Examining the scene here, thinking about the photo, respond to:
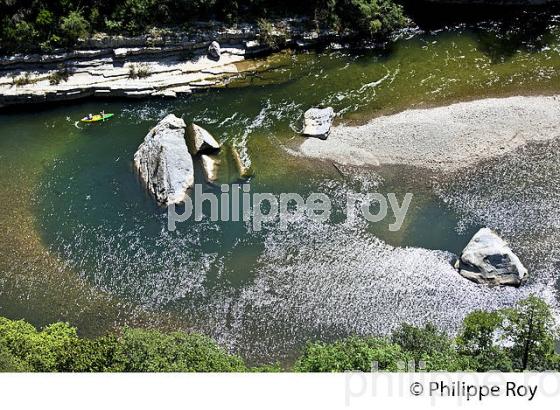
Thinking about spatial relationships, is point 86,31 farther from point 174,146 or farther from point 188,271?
point 188,271

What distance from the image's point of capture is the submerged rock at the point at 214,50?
57250 millimetres

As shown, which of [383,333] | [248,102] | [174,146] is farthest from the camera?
[248,102]

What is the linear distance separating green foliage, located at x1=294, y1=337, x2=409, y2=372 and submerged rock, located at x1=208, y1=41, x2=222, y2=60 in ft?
93.0

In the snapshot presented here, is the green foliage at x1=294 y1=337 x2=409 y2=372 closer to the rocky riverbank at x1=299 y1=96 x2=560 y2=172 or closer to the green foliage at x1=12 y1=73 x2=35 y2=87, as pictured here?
the rocky riverbank at x1=299 y1=96 x2=560 y2=172

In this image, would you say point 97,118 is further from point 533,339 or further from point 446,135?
point 533,339

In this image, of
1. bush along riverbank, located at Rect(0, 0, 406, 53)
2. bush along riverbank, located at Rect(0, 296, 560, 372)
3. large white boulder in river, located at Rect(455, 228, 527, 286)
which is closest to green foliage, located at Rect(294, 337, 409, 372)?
bush along riverbank, located at Rect(0, 296, 560, 372)

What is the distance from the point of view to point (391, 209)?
1865 inches

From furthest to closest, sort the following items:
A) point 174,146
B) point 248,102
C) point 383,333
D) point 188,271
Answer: point 248,102 → point 174,146 → point 188,271 → point 383,333


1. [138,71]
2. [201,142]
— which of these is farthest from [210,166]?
[138,71]

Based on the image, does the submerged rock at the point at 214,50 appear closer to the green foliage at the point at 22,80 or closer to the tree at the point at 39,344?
the green foliage at the point at 22,80

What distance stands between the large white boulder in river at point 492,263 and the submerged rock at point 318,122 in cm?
1396

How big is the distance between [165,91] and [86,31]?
7.41 metres

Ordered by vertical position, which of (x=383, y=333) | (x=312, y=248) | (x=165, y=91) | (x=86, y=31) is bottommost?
(x=383, y=333)

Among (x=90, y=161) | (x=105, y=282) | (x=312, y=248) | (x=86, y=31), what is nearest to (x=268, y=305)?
(x=312, y=248)
